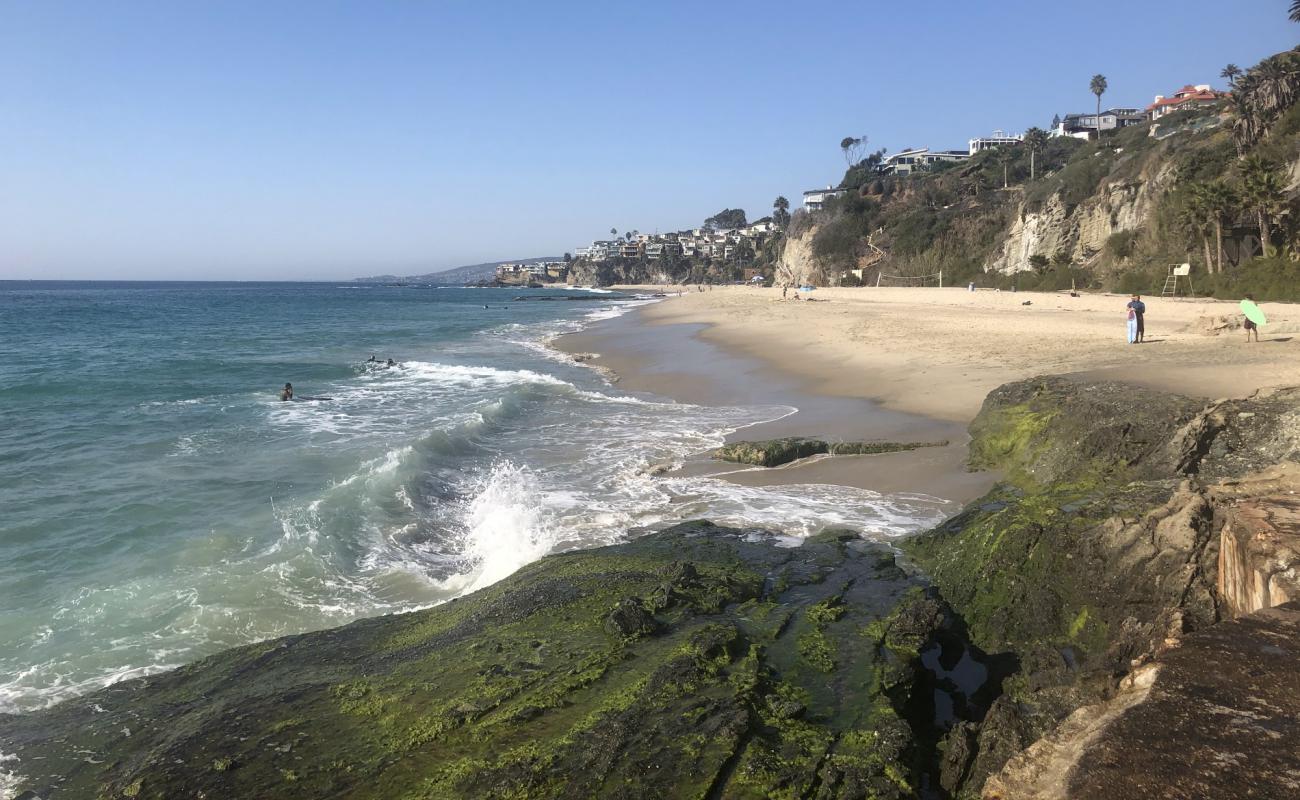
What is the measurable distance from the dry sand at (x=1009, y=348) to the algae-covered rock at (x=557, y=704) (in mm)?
9596

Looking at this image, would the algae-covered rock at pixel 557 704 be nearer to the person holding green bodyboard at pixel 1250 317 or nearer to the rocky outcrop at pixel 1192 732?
the rocky outcrop at pixel 1192 732

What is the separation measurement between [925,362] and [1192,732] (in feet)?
63.0

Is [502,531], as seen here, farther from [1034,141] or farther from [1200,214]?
[1034,141]

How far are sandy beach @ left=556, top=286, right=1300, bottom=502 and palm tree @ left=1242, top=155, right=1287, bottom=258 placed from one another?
4.92 metres

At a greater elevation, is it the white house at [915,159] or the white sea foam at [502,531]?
the white house at [915,159]

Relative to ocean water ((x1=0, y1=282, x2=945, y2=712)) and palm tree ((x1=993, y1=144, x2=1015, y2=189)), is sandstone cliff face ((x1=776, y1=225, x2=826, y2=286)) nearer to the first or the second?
palm tree ((x1=993, y1=144, x2=1015, y2=189))

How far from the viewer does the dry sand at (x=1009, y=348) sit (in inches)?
554

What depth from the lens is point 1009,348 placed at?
70.1 feet

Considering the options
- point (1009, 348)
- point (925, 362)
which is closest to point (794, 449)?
point (925, 362)

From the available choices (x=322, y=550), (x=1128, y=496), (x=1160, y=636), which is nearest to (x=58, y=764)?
(x=322, y=550)

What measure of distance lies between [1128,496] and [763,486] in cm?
574

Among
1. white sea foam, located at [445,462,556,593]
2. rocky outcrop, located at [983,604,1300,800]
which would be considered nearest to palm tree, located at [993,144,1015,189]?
white sea foam, located at [445,462,556,593]

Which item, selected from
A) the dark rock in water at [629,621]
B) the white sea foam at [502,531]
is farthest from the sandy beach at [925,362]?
the dark rock in water at [629,621]

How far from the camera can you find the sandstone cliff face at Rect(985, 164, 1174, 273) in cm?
3950
